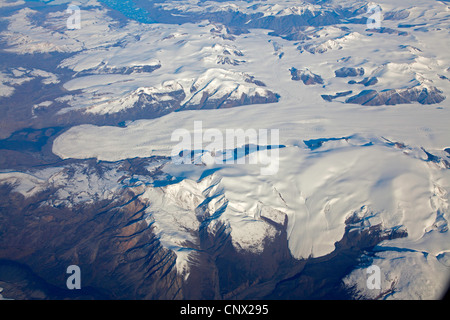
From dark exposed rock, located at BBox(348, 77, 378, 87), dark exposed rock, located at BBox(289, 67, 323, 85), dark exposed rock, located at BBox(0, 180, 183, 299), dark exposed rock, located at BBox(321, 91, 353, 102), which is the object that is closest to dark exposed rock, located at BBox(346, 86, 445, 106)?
dark exposed rock, located at BBox(321, 91, 353, 102)

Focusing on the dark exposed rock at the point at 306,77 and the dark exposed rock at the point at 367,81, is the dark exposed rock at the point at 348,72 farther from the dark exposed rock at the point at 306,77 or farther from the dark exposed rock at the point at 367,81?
the dark exposed rock at the point at 306,77

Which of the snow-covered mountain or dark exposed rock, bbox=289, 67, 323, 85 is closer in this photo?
the snow-covered mountain

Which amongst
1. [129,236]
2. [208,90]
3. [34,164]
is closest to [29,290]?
[129,236]

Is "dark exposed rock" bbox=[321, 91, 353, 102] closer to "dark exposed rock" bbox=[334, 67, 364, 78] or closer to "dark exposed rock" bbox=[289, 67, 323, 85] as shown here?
"dark exposed rock" bbox=[289, 67, 323, 85]

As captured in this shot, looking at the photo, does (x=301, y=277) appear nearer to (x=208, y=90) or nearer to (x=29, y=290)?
(x=29, y=290)

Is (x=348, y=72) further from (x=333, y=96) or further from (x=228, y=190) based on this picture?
(x=228, y=190)

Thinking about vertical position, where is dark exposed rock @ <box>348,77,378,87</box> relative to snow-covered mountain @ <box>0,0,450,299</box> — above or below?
below

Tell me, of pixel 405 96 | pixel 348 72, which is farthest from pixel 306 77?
pixel 405 96

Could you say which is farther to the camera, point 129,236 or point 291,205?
point 291,205
